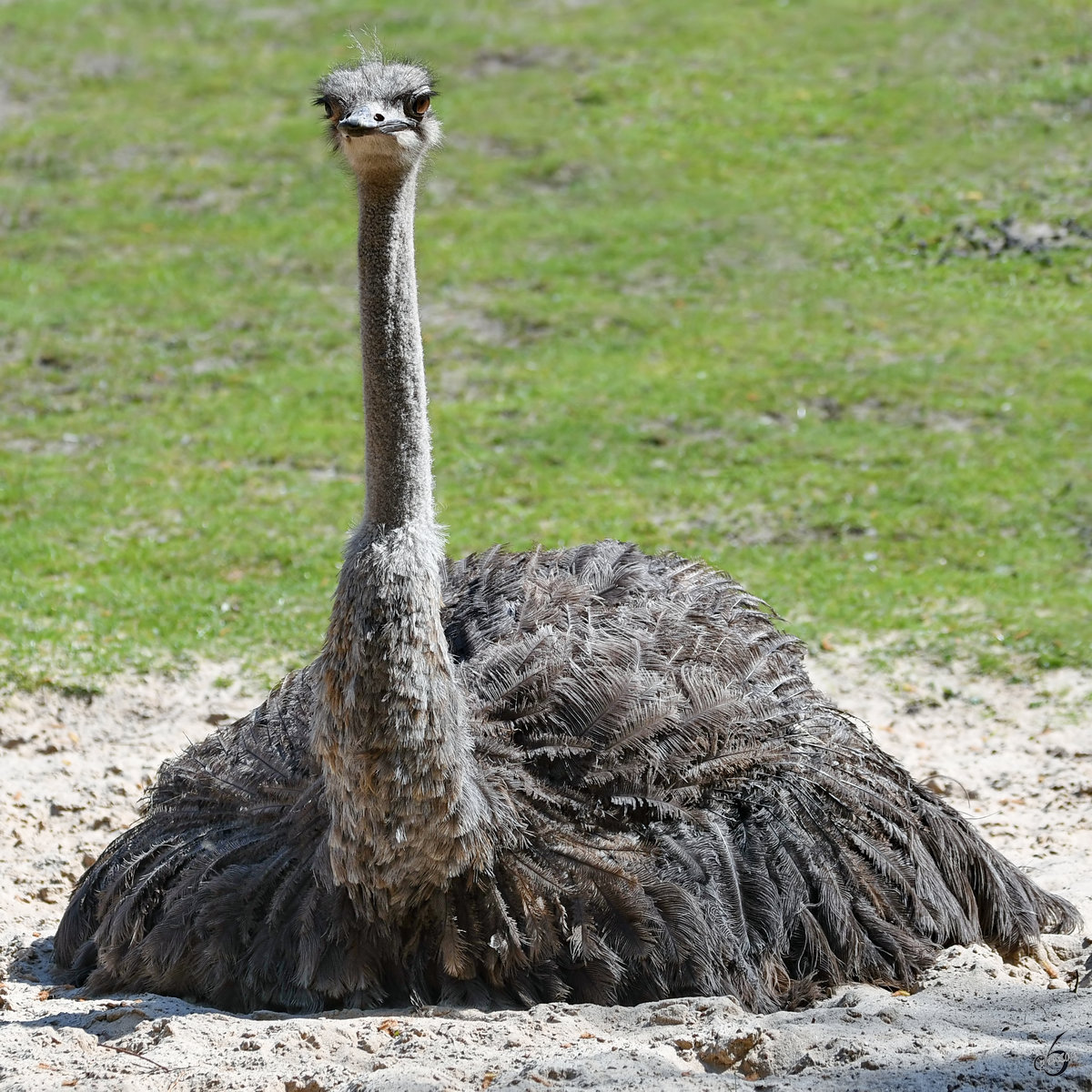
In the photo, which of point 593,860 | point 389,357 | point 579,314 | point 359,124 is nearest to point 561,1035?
point 593,860

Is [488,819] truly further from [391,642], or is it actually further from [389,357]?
[389,357]

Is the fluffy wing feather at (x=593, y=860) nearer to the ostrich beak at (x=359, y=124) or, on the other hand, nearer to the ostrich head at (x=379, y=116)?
the ostrich head at (x=379, y=116)

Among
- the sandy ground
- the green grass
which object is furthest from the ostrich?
the green grass

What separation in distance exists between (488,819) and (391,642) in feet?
1.85

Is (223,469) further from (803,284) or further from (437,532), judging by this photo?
(437,532)

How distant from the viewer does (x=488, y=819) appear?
434 centimetres

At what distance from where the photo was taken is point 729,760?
4816 millimetres

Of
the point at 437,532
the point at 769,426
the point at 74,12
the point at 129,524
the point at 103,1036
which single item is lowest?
the point at 103,1036

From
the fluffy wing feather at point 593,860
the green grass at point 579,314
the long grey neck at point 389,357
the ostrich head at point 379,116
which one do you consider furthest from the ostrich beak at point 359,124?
the green grass at point 579,314

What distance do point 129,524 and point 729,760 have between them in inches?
223

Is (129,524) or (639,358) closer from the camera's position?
(129,524)

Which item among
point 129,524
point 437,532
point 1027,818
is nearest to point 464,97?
point 129,524

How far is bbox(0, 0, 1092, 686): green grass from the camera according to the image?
896 centimetres

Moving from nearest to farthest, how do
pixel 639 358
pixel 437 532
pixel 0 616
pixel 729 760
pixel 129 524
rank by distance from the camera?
pixel 437 532 → pixel 729 760 → pixel 0 616 → pixel 129 524 → pixel 639 358
